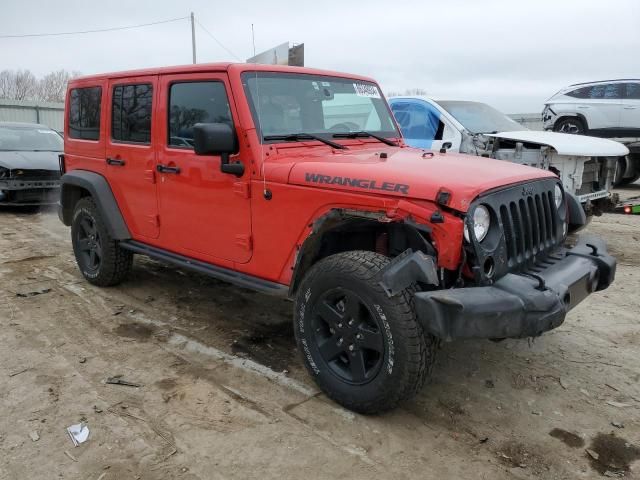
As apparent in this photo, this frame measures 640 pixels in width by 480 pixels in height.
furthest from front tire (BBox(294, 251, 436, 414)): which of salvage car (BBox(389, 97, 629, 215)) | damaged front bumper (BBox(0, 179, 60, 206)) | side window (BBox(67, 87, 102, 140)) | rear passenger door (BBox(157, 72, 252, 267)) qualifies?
damaged front bumper (BBox(0, 179, 60, 206))

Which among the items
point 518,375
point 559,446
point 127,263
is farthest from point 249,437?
point 127,263

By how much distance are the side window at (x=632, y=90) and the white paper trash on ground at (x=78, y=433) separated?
12528mm

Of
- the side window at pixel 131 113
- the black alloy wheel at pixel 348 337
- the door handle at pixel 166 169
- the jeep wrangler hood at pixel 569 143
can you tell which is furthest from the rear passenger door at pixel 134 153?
the jeep wrangler hood at pixel 569 143

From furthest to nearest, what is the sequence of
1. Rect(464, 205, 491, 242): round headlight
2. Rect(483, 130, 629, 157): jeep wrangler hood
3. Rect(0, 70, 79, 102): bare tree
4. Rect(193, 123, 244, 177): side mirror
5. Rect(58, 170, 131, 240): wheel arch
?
Rect(0, 70, 79, 102): bare tree < Rect(483, 130, 629, 157): jeep wrangler hood < Rect(58, 170, 131, 240): wheel arch < Rect(193, 123, 244, 177): side mirror < Rect(464, 205, 491, 242): round headlight

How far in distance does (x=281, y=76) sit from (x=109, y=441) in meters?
2.59

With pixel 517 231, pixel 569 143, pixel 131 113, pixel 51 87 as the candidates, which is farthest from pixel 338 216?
pixel 51 87

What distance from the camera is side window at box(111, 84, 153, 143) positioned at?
440 centimetres

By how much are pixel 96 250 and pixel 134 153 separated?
4.01 ft

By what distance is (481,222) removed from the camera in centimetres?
283

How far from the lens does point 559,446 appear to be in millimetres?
2848

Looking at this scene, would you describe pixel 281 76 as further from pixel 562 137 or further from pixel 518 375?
pixel 562 137

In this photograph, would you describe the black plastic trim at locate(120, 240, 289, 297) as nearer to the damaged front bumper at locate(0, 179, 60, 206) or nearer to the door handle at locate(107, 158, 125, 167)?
the door handle at locate(107, 158, 125, 167)

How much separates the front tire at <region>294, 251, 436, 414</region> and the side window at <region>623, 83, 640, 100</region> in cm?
1128

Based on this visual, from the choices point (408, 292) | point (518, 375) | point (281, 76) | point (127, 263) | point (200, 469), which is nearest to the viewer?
point (200, 469)
